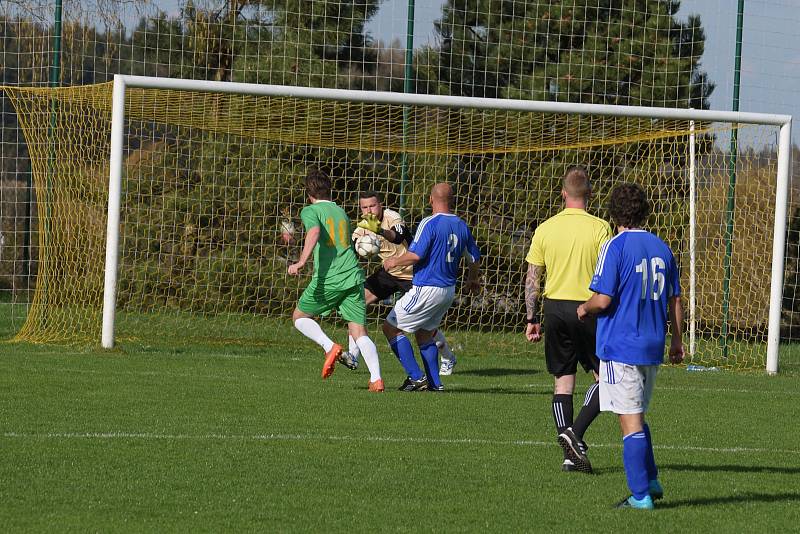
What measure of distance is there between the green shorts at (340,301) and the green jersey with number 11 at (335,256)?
5cm

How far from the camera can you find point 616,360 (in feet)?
20.8

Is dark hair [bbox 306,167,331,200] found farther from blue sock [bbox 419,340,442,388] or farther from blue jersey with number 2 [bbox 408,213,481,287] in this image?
blue sock [bbox 419,340,442,388]

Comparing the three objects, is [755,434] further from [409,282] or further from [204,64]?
[204,64]

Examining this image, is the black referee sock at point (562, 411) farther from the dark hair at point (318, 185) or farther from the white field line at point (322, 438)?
the dark hair at point (318, 185)

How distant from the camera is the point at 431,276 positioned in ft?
36.6

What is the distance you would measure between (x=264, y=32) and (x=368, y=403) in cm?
1171

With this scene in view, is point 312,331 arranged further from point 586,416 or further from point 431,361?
point 586,416

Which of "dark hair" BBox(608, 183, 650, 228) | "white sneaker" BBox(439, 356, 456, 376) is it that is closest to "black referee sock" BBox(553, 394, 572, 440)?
"dark hair" BBox(608, 183, 650, 228)

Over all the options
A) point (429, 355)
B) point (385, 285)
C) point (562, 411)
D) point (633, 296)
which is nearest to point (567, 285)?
point (562, 411)

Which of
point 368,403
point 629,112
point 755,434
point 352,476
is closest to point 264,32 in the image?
point 629,112

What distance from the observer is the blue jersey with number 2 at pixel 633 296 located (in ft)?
20.7

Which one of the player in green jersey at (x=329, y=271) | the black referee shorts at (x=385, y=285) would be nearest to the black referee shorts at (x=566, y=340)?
the player in green jersey at (x=329, y=271)

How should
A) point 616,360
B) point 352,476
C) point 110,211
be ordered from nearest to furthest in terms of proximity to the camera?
point 616,360, point 352,476, point 110,211

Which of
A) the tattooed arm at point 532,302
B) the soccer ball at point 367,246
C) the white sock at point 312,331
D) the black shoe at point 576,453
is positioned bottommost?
the black shoe at point 576,453
